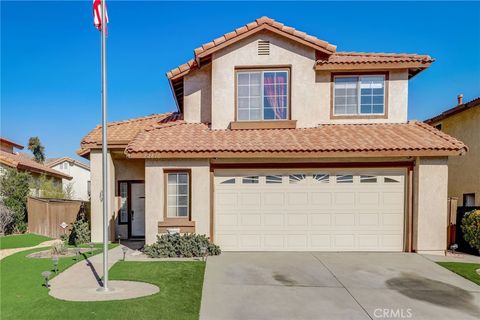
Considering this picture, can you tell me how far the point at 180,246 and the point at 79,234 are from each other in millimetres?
5098

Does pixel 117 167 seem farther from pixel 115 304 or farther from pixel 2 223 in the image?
pixel 115 304

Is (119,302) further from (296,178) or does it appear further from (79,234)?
(79,234)

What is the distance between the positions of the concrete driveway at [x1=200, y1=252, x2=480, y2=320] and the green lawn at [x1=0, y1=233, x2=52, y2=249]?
8.18 meters

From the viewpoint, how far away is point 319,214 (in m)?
11.2

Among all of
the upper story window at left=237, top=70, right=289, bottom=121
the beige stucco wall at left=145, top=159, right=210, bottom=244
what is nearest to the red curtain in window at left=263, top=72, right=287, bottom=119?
the upper story window at left=237, top=70, right=289, bottom=121

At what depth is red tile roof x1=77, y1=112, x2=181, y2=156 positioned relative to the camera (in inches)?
504

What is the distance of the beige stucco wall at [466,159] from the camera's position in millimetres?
15016

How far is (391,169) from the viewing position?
440 inches

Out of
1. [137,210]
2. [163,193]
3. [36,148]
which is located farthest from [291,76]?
[36,148]

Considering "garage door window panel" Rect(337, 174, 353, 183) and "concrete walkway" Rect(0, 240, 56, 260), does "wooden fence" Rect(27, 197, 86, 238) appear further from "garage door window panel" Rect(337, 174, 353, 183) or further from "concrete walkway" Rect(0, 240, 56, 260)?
"garage door window panel" Rect(337, 174, 353, 183)

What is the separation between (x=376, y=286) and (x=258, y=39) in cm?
938

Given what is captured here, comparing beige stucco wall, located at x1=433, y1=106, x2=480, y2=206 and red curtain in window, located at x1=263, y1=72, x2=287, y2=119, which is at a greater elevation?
red curtain in window, located at x1=263, y1=72, x2=287, y2=119

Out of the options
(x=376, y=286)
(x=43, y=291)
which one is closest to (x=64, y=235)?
(x=43, y=291)

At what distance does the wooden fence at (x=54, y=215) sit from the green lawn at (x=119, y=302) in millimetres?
4828
